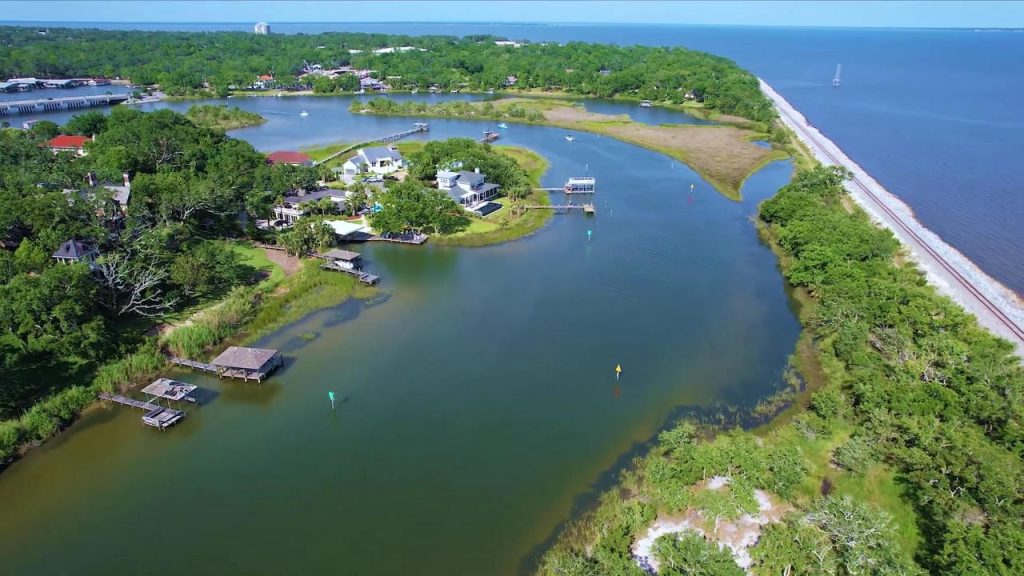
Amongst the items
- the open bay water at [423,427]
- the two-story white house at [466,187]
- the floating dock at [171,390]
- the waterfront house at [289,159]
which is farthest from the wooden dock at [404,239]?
the floating dock at [171,390]

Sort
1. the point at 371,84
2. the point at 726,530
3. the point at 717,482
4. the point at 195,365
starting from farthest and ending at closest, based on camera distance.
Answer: the point at 371,84 → the point at 195,365 → the point at 717,482 → the point at 726,530

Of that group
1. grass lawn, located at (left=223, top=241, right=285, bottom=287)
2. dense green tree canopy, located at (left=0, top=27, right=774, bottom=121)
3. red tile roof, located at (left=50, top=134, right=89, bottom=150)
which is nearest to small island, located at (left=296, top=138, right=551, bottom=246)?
grass lawn, located at (left=223, top=241, right=285, bottom=287)

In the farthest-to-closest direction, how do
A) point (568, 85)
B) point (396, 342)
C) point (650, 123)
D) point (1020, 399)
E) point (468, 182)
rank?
point (568, 85), point (650, 123), point (468, 182), point (396, 342), point (1020, 399)

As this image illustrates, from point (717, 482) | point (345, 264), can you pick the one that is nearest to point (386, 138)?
point (345, 264)

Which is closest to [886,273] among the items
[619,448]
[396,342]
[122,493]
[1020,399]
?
[1020,399]

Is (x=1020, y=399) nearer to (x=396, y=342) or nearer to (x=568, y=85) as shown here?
(x=396, y=342)

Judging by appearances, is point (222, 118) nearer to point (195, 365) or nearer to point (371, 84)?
point (371, 84)
